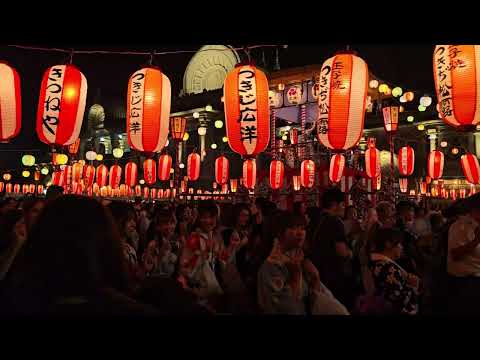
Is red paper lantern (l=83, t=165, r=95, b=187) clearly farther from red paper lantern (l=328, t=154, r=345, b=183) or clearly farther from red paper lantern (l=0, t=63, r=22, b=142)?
red paper lantern (l=0, t=63, r=22, b=142)

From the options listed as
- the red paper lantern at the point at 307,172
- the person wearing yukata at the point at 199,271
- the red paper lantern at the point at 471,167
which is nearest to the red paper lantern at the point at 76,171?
the red paper lantern at the point at 307,172

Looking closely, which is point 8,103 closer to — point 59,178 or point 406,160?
point 406,160

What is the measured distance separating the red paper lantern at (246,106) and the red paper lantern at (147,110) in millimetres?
1223

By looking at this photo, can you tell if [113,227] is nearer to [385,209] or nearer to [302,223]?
[302,223]

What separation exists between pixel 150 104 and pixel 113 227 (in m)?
6.01

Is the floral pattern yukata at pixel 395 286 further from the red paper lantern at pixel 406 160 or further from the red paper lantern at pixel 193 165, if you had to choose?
the red paper lantern at pixel 193 165

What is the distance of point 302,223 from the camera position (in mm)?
3545

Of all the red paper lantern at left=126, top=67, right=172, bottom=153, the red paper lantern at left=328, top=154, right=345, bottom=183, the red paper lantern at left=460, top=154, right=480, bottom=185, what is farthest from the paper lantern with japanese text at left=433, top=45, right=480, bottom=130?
the red paper lantern at left=460, top=154, right=480, bottom=185

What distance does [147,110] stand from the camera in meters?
7.52

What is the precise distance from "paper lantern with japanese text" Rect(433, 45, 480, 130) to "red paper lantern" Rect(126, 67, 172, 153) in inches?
181

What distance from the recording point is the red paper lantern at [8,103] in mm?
6816

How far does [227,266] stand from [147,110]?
163 inches

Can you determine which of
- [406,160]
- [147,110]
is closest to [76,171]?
[406,160]

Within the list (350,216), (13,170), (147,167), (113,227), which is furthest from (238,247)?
(13,170)
